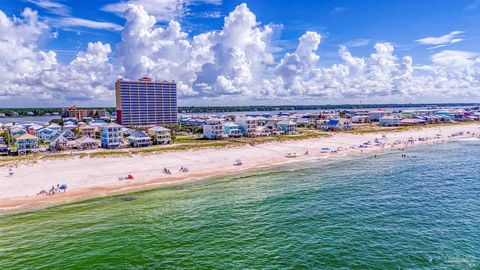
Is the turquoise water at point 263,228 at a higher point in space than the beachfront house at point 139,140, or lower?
lower

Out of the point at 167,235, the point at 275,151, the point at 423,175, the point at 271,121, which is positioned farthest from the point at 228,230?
the point at 271,121

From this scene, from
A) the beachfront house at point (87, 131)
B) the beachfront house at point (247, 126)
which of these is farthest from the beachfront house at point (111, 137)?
the beachfront house at point (247, 126)

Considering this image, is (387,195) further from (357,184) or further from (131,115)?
(131,115)

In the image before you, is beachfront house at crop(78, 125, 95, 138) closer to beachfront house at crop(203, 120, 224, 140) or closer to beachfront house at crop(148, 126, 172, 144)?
beachfront house at crop(148, 126, 172, 144)

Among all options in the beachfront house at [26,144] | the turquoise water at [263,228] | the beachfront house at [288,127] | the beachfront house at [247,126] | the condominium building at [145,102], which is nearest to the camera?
the turquoise water at [263,228]

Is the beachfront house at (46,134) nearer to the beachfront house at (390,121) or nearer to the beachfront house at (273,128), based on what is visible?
the beachfront house at (273,128)

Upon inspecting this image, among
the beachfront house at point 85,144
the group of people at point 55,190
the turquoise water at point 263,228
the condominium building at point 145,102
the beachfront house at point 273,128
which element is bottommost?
the turquoise water at point 263,228

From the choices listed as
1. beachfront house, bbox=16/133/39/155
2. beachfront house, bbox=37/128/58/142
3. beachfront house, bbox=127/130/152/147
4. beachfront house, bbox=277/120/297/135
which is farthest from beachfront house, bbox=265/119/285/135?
beachfront house, bbox=16/133/39/155

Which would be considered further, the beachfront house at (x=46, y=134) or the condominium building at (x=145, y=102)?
the condominium building at (x=145, y=102)
